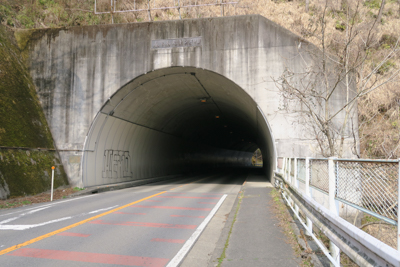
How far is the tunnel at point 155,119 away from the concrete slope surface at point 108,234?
6.50 metres

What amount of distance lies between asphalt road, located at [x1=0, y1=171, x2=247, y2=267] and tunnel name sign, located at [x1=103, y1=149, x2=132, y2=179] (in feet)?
22.0

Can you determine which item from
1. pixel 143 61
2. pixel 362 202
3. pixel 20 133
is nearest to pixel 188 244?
pixel 362 202

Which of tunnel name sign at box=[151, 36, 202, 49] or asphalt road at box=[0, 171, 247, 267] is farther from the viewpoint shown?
tunnel name sign at box=[151, 36, 202, 49]

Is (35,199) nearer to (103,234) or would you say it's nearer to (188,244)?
(103,234)

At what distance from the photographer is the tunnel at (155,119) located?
1547 centimetres

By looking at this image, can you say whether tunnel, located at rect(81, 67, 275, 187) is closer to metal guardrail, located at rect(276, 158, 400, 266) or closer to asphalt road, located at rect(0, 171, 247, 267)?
asphalt road, located at rect(0, 171, 247, 267)

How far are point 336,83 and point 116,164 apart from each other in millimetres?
12634

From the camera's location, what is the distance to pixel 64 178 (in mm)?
14609

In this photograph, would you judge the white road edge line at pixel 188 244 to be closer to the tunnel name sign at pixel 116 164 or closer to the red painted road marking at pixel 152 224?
the red painted road marking at pixel 152 224

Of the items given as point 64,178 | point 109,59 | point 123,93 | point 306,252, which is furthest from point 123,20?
point 306,252

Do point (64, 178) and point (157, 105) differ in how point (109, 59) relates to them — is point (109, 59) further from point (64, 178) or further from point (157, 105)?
point (64, 178)

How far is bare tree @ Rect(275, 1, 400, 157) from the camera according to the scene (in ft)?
30.6

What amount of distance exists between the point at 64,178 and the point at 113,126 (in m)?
3.69

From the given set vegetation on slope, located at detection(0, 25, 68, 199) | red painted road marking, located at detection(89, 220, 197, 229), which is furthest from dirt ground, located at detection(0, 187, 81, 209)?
red painted road marking, located at detection(89, 220, 197, 229)
